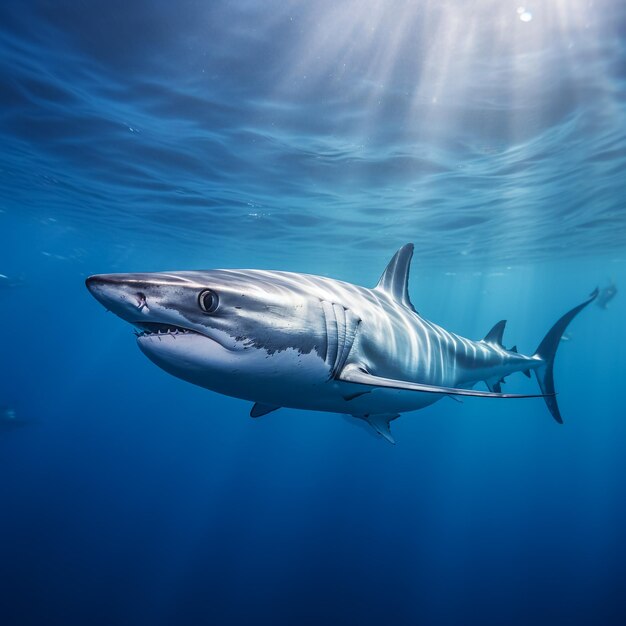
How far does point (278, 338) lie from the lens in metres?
2.35

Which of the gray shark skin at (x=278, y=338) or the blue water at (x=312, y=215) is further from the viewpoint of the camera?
the blue water at (x=312, y=215)

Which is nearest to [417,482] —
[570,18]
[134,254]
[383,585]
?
[383,585]

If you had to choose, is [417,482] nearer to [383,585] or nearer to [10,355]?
[383,585]

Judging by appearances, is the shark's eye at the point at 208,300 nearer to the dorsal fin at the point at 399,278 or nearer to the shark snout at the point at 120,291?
the shark snout at the point at 120,291

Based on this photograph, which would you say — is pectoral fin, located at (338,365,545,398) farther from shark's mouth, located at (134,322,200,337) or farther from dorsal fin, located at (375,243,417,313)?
dorsal fin, located at (375,243,417,313)

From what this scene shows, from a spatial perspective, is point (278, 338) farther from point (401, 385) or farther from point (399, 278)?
point (399, 278)

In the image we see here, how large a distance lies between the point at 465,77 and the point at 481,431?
47.7 m

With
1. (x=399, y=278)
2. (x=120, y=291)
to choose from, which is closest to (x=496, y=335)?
(x=399, y=278)

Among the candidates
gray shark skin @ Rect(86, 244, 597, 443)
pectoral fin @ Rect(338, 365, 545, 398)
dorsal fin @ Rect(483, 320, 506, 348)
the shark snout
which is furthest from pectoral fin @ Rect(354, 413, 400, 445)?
dorsal fin @ Rect(483, 320, 506, 348)

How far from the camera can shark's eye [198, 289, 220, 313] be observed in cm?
198

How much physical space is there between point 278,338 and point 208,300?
516 mm

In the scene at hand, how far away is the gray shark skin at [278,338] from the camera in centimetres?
196

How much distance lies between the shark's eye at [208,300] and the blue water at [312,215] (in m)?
7.17

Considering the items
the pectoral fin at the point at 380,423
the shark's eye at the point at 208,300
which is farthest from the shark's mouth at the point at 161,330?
the pectoral fin at the point at 380,423
